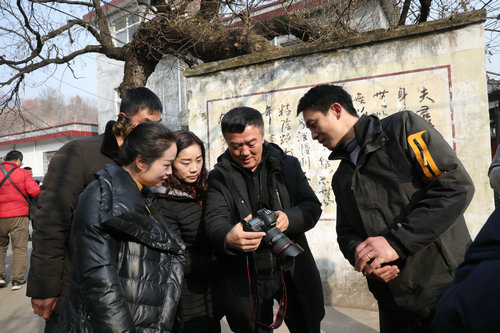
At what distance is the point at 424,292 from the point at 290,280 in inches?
28.5

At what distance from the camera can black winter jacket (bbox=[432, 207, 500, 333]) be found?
0.72m

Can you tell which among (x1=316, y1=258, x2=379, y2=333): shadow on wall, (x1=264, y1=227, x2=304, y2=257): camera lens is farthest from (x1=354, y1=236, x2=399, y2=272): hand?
(x1=316, y1=258, x2=379, y2=333): shadow on wall

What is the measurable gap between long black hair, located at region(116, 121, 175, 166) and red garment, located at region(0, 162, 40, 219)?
426cm

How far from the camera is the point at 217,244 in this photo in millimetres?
1835

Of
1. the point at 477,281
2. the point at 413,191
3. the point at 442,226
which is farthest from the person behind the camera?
the point at 413,191

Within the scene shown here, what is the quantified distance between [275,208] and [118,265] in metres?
0.90

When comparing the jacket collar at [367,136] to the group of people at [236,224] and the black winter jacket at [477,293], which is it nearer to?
the group of people at [236,224]

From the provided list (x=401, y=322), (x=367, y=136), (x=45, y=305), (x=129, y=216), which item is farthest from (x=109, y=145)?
(x=401, y=322)

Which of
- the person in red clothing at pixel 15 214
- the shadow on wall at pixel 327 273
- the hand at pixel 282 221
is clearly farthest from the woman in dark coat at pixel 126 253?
the person in red clothing at pixel 15 214

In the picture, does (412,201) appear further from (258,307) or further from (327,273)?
(327,273)

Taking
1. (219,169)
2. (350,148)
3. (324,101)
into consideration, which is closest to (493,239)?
(350,148)

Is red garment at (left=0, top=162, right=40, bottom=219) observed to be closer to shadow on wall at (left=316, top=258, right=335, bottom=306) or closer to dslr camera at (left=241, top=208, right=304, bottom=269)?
shadow on wall at (left=316, top=258, right=335, bottom=306)

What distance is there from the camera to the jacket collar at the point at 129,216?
143 centimetres

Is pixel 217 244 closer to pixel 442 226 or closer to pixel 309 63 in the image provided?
pixel 442 226
